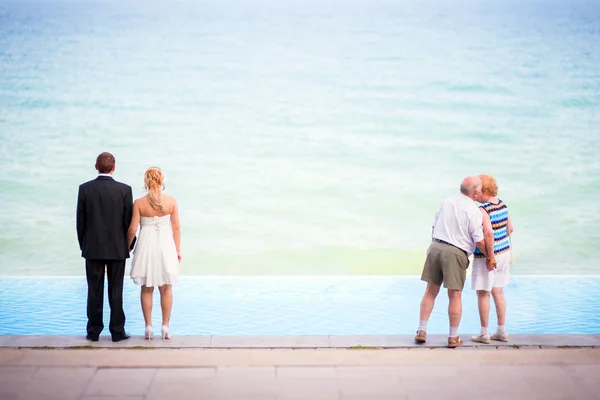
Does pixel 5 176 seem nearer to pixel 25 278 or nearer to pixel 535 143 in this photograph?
pixel 25 278

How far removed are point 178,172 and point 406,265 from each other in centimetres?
291

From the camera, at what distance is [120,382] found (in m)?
4.43

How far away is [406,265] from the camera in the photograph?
33.3ft

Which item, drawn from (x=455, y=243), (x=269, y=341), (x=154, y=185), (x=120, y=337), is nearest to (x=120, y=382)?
(x=120, y=337)

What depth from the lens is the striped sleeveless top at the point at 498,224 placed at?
5203mm

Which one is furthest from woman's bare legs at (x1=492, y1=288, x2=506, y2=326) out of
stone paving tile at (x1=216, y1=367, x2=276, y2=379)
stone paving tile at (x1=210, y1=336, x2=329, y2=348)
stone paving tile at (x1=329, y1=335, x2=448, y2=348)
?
stone paving tile at (x1=216, y1=367, x2=276, y2=379)

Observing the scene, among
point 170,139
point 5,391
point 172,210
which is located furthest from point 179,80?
point 5,391

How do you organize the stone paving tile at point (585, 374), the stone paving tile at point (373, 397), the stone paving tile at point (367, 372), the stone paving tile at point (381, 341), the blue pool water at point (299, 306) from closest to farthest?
1. the stone paving tile at point (373, 397)
2. the stone paving tile at point (585, 374)
3. the stone paving tile at point (367, 372)
4. the stone paving tile at point (381, 341)
5. the blue pool water at point (299, 306)

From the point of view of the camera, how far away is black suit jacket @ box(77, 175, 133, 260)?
5148mm

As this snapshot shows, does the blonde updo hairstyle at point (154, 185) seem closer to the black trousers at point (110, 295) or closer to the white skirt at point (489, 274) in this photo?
the black trousers at point (110, 295)

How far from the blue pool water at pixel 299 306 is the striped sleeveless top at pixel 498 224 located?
4.71 ft

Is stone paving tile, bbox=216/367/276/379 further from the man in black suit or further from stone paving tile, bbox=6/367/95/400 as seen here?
the man in black suit

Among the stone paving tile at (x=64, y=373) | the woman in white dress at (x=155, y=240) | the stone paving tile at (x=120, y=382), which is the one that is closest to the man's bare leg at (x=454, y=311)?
the woman in white dress at (x=155, y=240)

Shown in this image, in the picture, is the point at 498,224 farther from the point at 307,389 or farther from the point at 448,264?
the point at 307,389
